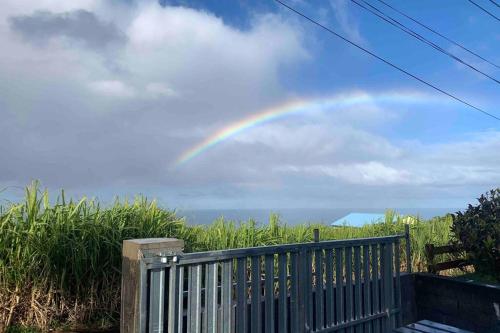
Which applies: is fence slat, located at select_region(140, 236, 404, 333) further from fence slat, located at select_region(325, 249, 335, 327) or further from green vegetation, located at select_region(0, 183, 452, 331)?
green vegetation, located at select_region(0, 183, 452, 331)

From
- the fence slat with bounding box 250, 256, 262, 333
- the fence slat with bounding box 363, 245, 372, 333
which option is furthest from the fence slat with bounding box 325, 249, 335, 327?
the fence slat with bounding box 250, 256, 262, 333

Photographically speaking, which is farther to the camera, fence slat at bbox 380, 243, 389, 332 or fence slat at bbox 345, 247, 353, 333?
fence slat at bbox 380, 243, 389, 332

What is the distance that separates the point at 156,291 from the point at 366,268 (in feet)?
10.7

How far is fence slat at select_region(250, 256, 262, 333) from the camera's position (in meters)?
4.53

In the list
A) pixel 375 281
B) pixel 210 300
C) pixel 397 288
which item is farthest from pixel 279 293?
pixel 397 288

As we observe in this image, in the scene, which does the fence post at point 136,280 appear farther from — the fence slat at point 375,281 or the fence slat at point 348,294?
the fence slat at point 375,281

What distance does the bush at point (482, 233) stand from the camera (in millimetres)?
8375

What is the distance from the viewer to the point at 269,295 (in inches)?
183

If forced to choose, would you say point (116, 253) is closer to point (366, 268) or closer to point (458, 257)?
point (366, 268)

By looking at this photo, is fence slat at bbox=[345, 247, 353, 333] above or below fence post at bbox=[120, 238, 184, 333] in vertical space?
below

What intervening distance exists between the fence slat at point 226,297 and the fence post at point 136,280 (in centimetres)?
70

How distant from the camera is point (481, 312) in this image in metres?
7.10

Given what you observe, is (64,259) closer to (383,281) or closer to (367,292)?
(367,292)

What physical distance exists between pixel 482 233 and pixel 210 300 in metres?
6.98
